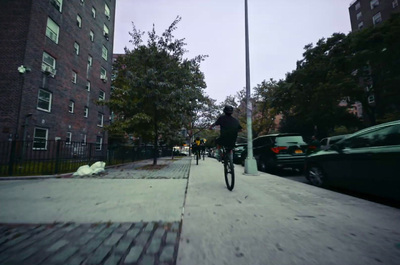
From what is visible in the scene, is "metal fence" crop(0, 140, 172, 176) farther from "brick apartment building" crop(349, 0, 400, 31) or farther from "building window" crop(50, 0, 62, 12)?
"brick apartment building" crop(349, 0, 400, 31)

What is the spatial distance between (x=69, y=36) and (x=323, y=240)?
816 inches

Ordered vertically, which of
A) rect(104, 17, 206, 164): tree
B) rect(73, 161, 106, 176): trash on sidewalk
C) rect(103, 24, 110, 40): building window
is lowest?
rect(73, 161, 106, 176): trash on sidewalk

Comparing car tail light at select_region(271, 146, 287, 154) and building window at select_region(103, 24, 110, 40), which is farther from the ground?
building window at select_region(103, 24, 110, 40)

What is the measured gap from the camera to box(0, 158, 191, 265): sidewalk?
4.97 ft

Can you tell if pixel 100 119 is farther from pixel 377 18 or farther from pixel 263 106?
pixel 377 18

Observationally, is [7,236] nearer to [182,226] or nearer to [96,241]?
[96,241]

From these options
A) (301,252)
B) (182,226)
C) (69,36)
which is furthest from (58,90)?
(301,252)

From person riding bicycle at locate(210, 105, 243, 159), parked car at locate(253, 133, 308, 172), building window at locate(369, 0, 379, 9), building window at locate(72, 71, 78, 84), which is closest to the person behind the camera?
person riding bicycle at locate(210, 105, 243, 159)

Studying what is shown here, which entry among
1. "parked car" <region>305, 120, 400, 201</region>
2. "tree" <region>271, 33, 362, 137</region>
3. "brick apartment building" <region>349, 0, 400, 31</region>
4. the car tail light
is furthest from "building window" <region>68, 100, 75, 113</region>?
"brick apartment building" <region>349, 0, 400, 31</region>

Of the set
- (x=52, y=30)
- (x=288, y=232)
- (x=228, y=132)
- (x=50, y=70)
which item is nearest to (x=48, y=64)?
(x=50, y=70)

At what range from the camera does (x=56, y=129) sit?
1373 cm

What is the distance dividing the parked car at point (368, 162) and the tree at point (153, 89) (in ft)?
21.6

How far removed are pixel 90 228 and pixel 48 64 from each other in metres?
16.3

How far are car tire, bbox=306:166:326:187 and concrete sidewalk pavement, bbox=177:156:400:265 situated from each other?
1.74m
